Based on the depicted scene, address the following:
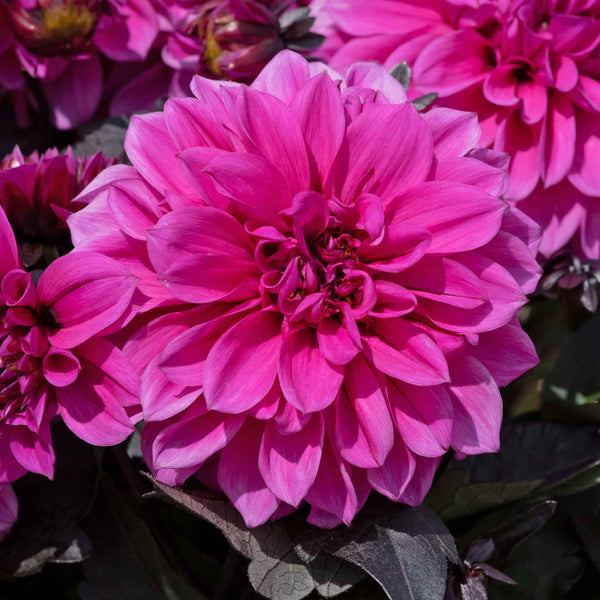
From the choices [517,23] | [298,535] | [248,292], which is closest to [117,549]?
[298,535]

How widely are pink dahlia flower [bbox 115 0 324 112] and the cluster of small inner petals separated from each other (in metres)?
0.05

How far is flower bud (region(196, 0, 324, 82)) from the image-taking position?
79cm

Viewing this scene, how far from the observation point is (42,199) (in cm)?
66

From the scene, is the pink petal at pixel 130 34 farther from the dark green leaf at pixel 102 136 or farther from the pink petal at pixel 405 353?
the pink petal at pixel 405 353

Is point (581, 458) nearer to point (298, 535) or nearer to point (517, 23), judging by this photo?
point (298, 535)

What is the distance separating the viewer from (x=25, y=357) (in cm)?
56

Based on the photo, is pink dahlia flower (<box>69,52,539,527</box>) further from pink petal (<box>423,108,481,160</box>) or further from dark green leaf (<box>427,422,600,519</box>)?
dark green leaf (<box>427,422,600,519</box>)

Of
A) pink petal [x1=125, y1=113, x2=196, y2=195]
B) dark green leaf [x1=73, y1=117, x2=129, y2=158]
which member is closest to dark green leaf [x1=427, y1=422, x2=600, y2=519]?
pink petal [x1=125, y1=113, x2=196, y2=195]

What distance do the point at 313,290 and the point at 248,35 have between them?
A: 325 mm

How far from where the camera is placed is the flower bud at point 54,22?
74 centimetres

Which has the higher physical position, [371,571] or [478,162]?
[478,162]

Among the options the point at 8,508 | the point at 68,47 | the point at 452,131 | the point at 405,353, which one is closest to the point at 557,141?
the point at 452,131

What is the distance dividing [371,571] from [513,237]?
0.24 metres

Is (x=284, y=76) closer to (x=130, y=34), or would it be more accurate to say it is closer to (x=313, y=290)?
(x=313, y=290)
